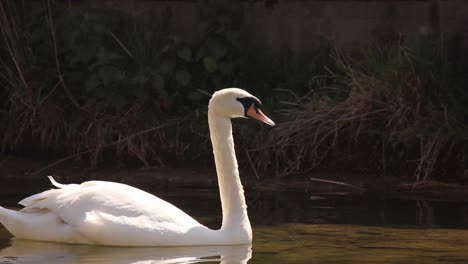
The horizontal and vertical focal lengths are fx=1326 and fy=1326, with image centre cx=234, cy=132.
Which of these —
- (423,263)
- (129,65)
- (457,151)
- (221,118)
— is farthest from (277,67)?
(423,263)

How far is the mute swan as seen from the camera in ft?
27.9

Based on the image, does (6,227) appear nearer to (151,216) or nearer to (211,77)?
(151,216)

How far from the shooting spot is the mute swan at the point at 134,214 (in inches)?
335

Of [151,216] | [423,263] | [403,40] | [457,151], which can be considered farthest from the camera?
[403,40]

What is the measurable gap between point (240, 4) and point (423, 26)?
6.19ft

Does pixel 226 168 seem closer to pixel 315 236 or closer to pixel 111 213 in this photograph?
pixel 315 236

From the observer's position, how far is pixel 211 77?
1301 centimetres

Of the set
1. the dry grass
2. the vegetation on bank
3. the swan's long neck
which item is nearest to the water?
the swan's long neck

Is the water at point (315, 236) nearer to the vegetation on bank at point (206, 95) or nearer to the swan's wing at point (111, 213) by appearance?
the swan's wing at point (111, 213)

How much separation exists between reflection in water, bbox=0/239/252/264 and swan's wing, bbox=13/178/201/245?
0.09m

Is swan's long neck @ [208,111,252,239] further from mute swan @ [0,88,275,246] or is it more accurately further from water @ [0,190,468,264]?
water @ [0,190,468,264]


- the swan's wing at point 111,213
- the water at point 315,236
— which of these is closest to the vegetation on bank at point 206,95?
the water at point 315,236

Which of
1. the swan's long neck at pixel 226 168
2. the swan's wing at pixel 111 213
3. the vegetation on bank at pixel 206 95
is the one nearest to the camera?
the swan's wing at pixel 111 213

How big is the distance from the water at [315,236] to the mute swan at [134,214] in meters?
0.07
